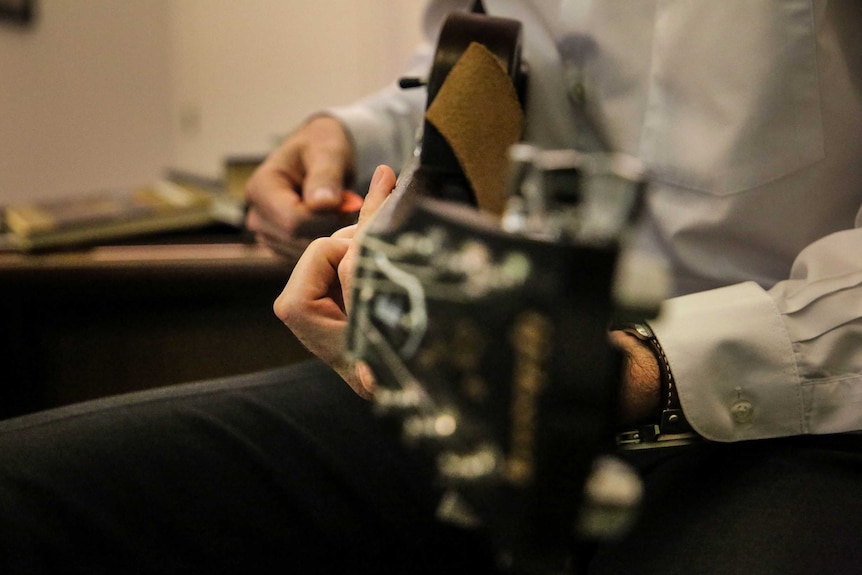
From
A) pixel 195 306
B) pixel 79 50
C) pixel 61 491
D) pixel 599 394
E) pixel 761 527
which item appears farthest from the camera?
pixel 79 50

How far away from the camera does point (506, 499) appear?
0.31m

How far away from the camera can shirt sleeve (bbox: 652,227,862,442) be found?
0.54 metres

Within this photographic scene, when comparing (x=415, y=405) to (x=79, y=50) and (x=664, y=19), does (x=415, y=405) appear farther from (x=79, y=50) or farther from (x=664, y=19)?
(x=79, y=50)

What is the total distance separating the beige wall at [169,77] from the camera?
218 centimetres

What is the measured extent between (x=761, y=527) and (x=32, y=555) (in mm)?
545

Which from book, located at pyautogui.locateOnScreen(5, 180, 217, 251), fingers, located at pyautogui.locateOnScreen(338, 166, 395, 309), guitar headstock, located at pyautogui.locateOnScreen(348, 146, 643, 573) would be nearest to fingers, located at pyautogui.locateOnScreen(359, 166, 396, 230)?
fingers, located at pyautogui.locateOnScreen(338, 166, 395, 309)

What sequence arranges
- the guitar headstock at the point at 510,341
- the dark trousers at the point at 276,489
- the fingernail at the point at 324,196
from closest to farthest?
1. the guitar headstock at the point at 510,341
2. the dark trousers at the point at 276,489
3. the fingernail at the point at 324,196

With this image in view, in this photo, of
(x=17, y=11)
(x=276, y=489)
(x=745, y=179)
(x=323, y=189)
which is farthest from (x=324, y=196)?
(x=17, y=11)

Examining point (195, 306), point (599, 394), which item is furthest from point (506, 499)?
point (195, 306)

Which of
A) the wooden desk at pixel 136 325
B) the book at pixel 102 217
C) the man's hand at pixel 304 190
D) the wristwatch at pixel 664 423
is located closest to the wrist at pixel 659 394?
the wristwatch at pixel 664 423

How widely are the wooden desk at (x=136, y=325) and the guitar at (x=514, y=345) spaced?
27.7 inches

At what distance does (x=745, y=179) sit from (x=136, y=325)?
2.69 feet

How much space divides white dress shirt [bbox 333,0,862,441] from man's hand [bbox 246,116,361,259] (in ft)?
0.90

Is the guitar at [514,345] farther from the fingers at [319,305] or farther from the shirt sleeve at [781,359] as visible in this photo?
the shirt sleeve at [781,359]
